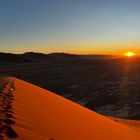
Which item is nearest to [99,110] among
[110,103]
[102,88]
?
[110,103]

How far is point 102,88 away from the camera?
2728cm

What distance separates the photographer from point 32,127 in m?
4.77

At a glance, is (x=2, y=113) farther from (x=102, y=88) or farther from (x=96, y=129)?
(x=102, y=88)

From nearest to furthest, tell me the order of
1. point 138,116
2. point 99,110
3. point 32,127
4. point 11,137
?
point 11,137, point 32,127, point 138,116, point 99,110

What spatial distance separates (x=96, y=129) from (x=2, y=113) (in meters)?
2.09


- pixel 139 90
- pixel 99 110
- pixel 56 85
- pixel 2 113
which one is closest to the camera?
pixel 2 113

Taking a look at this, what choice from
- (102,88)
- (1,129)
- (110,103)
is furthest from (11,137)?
(102,88)

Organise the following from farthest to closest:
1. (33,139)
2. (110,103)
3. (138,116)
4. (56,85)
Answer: (56,85), (110,103), (138,116), (33,139)

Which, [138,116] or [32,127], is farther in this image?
[138,116]

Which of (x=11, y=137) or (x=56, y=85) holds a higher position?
(x=11, y=137)

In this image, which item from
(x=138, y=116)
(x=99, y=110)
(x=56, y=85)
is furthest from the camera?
(x=56, y=85)

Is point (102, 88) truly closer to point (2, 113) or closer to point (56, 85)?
point (56, 85)

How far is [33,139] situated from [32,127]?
2.49ft

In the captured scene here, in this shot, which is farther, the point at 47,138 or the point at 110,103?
the point at 110,103
